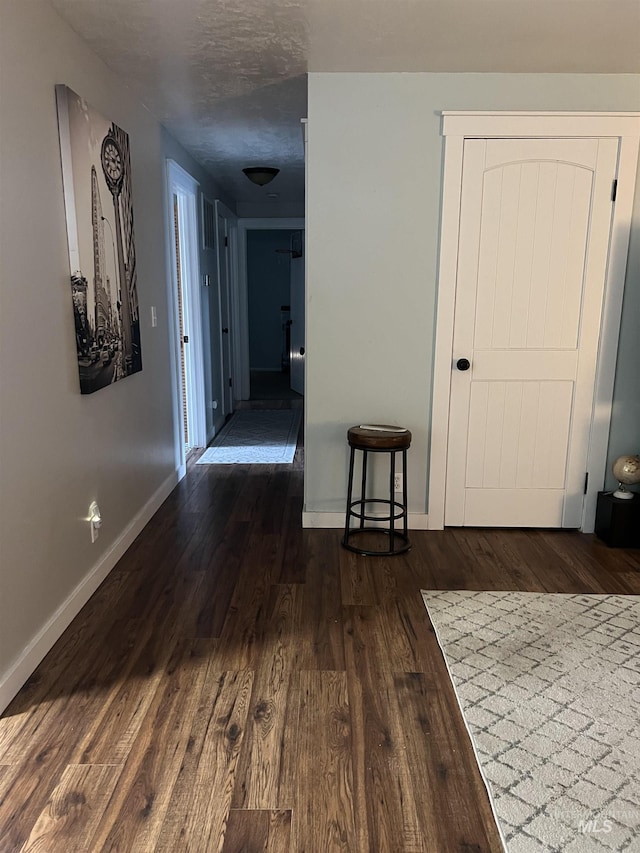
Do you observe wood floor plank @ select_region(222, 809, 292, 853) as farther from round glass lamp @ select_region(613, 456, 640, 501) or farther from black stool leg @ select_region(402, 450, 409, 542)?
round glass lamp @ select_region(613, 456, 640, 501)

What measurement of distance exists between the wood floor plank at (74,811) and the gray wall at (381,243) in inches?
77.8

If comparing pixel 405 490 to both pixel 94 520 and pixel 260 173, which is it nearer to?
pixel 94 520

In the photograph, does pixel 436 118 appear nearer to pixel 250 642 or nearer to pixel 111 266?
pixel 111 266

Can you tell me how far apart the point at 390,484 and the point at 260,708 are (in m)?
1.56

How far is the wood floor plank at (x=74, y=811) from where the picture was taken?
152 centimetres

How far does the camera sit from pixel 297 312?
7820 millimetres

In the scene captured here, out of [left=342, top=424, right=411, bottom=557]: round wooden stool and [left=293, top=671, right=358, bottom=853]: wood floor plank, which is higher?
[left=342, top=424, right=411, bottom=557]: round wooden stool

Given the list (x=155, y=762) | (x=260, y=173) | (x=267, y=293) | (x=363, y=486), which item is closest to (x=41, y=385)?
(x=155, y=762)

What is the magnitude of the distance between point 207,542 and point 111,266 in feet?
4.79

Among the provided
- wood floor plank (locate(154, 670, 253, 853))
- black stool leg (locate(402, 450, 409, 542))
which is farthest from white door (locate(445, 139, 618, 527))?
wood floor plank (locate(154, 670, 253, 853))

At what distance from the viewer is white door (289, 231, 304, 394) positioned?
760cm

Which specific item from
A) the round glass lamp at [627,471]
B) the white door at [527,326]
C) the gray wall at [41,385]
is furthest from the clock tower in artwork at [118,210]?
the round glass lamp at [627,471]

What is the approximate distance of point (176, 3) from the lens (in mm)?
2262

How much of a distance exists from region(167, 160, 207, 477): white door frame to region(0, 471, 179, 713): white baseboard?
3.75 ft
